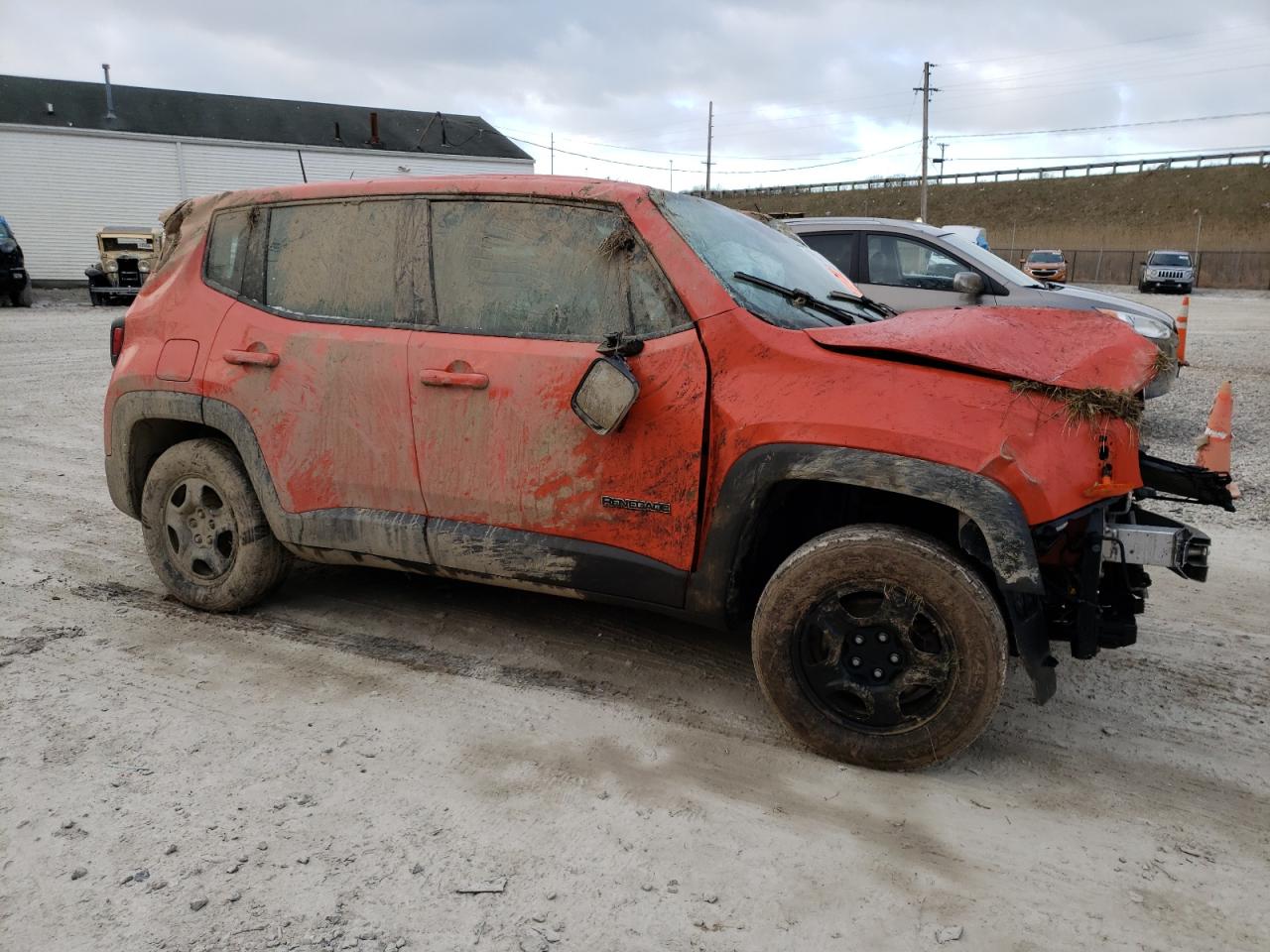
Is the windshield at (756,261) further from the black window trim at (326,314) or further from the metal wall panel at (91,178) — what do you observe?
the metal wall panel at (91,178)

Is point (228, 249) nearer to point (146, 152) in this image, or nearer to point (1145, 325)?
point (1145, 325)

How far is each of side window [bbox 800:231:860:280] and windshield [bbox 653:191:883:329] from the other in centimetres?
444

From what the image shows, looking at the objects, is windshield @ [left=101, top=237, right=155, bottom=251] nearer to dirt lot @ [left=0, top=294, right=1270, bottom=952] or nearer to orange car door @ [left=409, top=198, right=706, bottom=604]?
dirt lot @ [left=0, top=294, right=1270, bottom=952]

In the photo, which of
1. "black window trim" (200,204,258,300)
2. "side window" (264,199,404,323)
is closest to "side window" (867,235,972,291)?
"side window" (264,199,404,323)

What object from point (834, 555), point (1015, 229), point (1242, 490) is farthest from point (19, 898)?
point (1015, 229)

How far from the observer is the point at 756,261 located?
3.59m

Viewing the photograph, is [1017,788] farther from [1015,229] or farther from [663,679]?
[1015,229]

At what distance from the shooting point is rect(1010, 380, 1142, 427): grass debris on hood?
2713 mm

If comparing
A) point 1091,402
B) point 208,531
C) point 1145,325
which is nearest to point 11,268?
point 208,531

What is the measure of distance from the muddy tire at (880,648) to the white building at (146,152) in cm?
3063

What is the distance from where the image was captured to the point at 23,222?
33.5m

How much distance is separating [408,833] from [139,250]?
26870mm

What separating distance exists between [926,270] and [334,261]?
5.97 meters

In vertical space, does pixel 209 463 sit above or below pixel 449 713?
above
